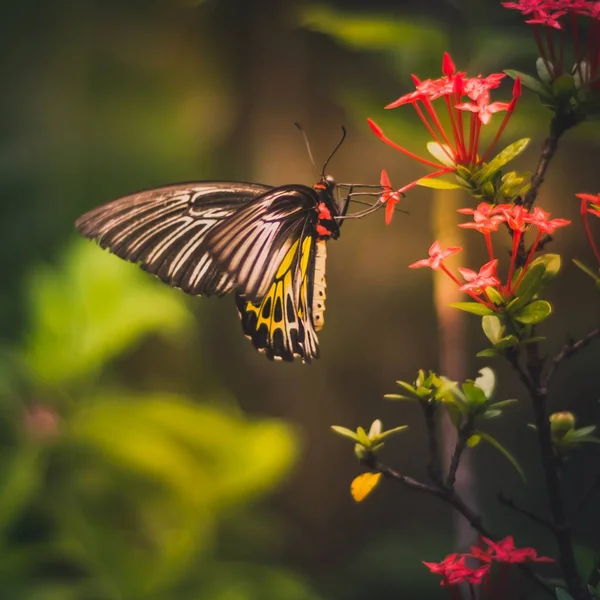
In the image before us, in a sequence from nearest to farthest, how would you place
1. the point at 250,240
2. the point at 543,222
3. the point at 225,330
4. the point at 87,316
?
1. the point at 543,222
2. the point at 250,240
3. the point at 87,316
4. the point at 225,330

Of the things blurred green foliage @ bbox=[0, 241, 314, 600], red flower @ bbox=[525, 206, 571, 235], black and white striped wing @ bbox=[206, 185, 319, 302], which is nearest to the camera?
red flower @ bbox=[525, 206, 571, 235]

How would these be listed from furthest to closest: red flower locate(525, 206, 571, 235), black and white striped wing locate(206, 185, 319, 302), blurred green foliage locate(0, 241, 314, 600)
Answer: blurred green foliage locate(0, 241, 314, 600), black and white striped wing locate(206, 185, 319, 302), red flower locate(525, 206, 571, 235)

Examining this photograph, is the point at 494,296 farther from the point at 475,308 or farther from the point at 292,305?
the point at 292,305

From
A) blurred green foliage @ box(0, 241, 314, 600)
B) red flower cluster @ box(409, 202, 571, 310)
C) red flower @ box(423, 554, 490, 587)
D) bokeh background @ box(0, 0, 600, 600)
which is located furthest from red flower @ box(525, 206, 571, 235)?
blurred green foliage @ box(0, 241, 314, 600)

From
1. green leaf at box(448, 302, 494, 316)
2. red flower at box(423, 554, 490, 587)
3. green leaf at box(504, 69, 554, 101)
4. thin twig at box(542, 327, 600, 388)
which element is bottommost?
red flower at box(423, 554, 490, 587)

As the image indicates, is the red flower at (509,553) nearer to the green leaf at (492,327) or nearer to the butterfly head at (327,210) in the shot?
the green leaf at (492,327)

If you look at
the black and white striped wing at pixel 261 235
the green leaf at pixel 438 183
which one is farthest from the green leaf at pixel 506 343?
the black and white striped wing at pixel 261 235

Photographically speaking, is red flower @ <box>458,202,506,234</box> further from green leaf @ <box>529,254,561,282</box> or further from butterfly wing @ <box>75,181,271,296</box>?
butterfly wing @ <box>75,181,271,296</box>

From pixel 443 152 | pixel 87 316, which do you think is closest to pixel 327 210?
pixel 443 152
